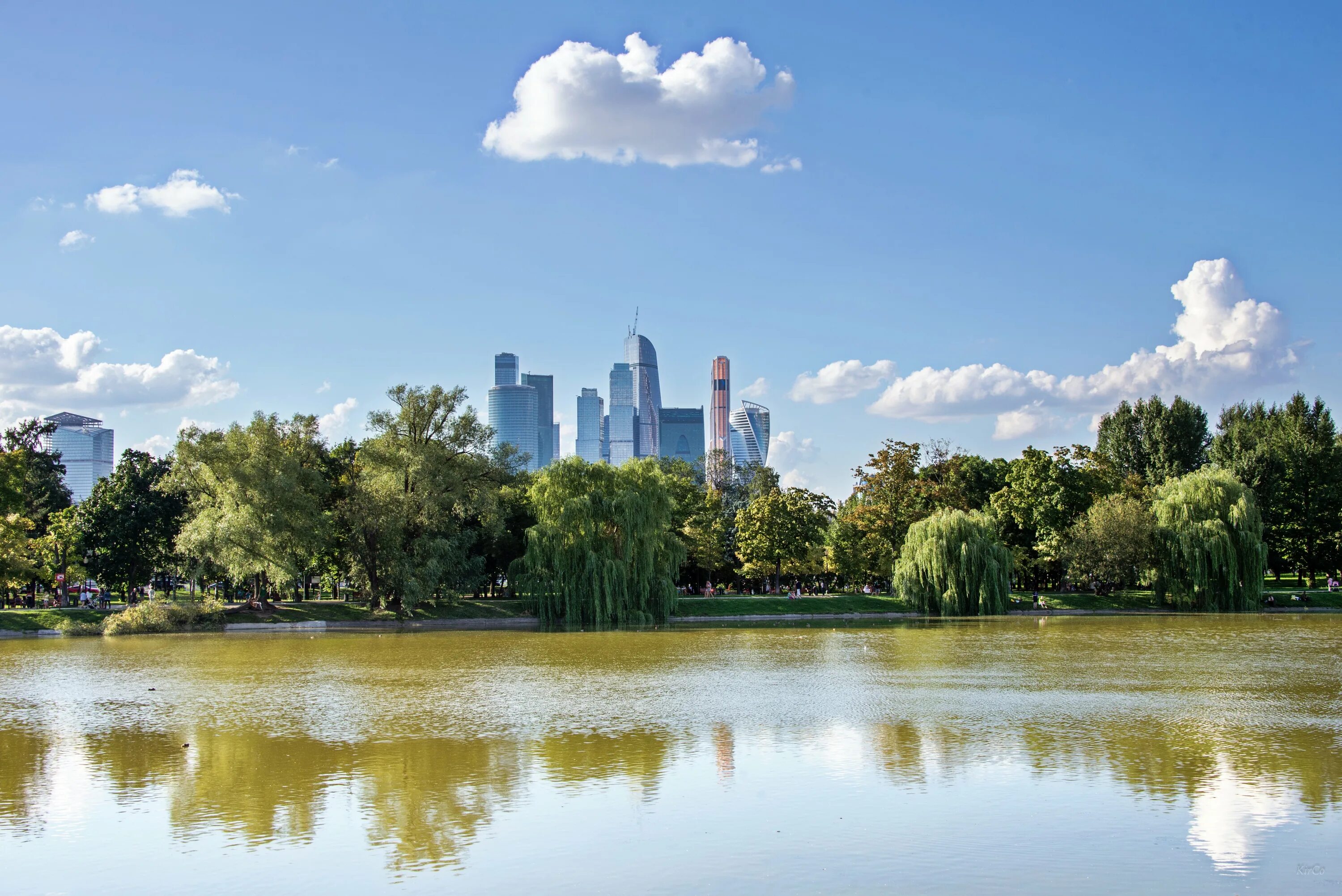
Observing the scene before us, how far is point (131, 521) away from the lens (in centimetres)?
5188

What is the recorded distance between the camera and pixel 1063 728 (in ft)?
56.1

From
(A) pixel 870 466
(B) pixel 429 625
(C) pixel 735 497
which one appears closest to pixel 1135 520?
(A) pixel 870 466

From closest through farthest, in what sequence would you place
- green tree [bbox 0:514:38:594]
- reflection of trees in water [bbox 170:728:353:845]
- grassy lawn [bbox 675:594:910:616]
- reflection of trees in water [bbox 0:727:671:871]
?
reflection of trees in water [bbox 0:727:671:871] → reflection of trees in water [bbox 170:728:353:845] → green tree [bbox 0:514:38:594] → grassy lawn [bbox 675:594:910:616]

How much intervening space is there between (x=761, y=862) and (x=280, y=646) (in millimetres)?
31505

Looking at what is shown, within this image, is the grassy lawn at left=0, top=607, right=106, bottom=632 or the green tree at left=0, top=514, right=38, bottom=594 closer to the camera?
the grassy lawn at left=0, top=607, right=106, bottom=632

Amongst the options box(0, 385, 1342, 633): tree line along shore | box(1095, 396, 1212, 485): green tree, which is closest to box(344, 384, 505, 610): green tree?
box(0, 385, 1342, 633): tree line along shore

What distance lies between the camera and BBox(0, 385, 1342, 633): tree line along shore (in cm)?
4884

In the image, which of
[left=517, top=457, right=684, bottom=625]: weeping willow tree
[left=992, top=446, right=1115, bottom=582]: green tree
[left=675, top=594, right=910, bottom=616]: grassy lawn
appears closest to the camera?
[left=517, top=457, right=684, bottom=625]: weeping willow tree

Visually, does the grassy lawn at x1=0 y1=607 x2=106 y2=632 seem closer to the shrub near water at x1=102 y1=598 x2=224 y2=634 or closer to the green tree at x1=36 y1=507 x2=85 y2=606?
the shrub near water at x1=102 y1=598 x2=224 y2=634

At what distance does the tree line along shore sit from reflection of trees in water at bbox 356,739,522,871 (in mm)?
31581

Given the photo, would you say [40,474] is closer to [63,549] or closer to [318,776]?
[63,549]

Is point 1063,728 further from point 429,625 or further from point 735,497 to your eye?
point 735,497

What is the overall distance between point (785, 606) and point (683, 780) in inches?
1663

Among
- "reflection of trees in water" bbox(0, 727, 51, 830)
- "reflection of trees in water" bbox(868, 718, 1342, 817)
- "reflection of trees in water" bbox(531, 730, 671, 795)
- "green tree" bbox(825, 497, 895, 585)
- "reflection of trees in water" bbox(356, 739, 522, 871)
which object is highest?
"green tree" bbox(825, 497, 895, 585)
